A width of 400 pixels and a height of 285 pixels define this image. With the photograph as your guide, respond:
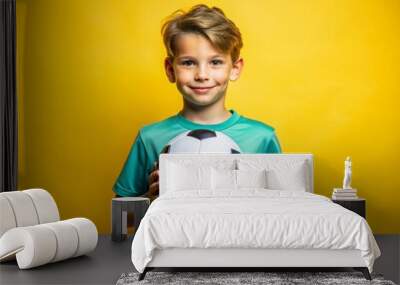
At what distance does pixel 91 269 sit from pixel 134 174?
6.83ft

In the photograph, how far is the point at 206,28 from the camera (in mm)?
7391

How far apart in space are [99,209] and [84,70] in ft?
5.05

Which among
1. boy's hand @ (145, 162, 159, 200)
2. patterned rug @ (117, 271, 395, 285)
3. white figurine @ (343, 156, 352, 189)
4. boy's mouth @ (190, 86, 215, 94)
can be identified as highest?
boy's mouth @ (190, 86, 215, 94)

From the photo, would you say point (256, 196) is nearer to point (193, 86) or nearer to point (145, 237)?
point (145, 237)

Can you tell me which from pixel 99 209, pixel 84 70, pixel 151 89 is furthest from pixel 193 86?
pixel 99 209

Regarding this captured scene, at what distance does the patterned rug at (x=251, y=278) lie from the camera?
4922 mm

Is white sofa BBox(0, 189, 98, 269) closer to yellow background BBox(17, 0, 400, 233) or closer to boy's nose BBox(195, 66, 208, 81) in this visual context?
yellow background BBox(17, 0, 400, 233)

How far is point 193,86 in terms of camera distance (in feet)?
24.3

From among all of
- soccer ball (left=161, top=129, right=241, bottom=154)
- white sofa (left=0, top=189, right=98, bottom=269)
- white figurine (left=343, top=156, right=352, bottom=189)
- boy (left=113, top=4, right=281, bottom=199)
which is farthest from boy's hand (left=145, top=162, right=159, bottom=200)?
white figurine (left=343, top=156, right=352, bottom=189)

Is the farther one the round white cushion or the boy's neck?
the boy's neck

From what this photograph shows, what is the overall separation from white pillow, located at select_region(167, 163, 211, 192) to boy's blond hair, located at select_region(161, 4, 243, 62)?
1335mm

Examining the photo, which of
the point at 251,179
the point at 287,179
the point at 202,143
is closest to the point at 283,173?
the point at 287,179

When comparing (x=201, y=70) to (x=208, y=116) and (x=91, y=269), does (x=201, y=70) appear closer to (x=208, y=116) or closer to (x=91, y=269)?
(x=208, y=116)

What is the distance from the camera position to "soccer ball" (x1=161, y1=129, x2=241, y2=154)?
7.37 metres
